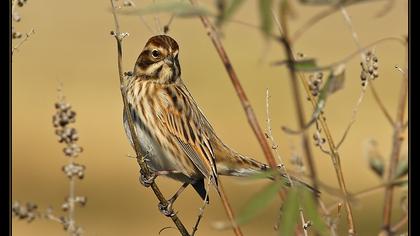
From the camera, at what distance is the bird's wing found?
344 centimetres

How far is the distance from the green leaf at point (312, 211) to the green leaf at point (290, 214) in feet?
0.06

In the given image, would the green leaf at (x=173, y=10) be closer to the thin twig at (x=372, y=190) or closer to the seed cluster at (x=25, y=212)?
the thin twig at (x=372, y=190)

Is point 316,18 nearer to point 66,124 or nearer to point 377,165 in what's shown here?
point 377,165

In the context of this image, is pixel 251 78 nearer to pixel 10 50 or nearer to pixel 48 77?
pixel 48 77

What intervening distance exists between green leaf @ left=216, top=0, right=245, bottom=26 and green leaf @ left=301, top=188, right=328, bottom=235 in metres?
0.31

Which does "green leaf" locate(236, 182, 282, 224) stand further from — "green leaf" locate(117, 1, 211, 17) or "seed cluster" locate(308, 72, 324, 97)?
"seed cluster" locate(308, 72, 324, 97)

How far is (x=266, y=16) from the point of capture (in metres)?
1.31

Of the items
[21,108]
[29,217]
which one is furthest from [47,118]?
[29,217]

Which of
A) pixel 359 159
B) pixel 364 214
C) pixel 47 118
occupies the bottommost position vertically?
pixel 364 214

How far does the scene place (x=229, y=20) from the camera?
132 centimetres

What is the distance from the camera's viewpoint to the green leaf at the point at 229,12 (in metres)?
1.31

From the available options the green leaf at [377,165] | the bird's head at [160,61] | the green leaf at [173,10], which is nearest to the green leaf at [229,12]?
the green leaf at [173,10]

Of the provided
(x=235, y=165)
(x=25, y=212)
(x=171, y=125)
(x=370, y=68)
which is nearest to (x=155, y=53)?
(x=171, y=125)
